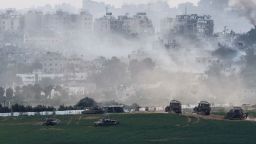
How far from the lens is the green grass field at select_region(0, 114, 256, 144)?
69.5 metres

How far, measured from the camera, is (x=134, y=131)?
3029 inches

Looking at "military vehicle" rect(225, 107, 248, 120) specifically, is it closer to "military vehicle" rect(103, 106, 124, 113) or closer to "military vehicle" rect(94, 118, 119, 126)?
"military vehicle" rect(94, 118, 119, 126)

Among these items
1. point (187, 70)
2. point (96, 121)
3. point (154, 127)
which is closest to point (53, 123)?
point (96, 121)

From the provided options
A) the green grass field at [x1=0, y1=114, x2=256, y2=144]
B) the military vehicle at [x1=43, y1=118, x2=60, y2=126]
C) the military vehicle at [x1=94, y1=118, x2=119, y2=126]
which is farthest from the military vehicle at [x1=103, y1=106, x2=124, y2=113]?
Result: the military vehicle at [x1=94, y1=118, x2=119, y2=126]

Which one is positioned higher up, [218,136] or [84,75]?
[84,75]

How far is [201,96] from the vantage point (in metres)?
158

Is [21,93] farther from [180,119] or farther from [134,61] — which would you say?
[180,119]

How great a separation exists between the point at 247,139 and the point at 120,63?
4837 inches

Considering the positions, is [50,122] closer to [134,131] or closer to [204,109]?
[134,131]

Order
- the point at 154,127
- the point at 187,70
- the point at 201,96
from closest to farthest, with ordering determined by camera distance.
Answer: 1. the point at 154,127
2. the point at 201,96
3. the point at 187,70

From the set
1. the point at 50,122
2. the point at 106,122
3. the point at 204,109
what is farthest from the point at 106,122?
the point at 204,109

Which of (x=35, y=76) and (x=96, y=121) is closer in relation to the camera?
(x=96, y=121)

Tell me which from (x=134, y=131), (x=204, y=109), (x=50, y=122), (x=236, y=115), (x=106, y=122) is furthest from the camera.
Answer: (x=204, y=109)

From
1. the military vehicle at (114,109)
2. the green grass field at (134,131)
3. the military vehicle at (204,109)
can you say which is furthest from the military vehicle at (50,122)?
the military vehicle at (204,109)
